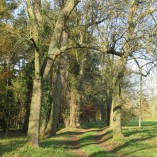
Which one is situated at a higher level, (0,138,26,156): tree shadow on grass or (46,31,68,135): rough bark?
(46,31,68,135): rough bark

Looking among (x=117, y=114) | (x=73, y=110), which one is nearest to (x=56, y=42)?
(x=117, y=114)

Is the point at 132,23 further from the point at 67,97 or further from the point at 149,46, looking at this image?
the point at 67,97

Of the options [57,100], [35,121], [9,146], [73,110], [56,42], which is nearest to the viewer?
[35,121]

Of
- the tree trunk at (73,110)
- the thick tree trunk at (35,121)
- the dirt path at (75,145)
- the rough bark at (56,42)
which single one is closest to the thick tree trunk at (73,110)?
the tree trunk at (73,110)

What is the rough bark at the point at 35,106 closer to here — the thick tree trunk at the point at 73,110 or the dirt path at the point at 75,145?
the dirt path at the point at 75,145

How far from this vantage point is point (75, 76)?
42156 millimetres

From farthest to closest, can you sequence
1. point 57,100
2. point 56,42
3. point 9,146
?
1. point 57,100
2. point 9,146
3. point 56,42

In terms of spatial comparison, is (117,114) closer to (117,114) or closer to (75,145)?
(117,114)

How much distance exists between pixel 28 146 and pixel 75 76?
90.6 ft

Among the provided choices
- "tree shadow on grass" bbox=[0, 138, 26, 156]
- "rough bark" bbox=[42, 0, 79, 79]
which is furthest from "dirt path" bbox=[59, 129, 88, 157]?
"rough bark" bbox=[42, 0, 79, 79]

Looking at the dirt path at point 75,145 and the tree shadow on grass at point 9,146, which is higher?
the tree shadow on grass at point 9,146

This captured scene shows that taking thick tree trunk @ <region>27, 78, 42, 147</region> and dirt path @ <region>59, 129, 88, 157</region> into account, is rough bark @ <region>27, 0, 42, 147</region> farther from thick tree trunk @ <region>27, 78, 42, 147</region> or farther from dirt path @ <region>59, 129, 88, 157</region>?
dirt path @ <region>59, 129, 88, 157</region>

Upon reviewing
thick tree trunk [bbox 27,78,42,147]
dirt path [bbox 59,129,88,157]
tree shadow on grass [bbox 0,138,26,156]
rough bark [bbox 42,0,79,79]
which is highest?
rough bark [bbox 42,0,79,79]

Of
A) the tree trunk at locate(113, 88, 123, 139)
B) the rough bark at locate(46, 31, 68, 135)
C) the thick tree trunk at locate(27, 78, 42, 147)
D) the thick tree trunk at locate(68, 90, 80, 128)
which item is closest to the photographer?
the thick tree trunk at locate(27, 78, 42, 147)
